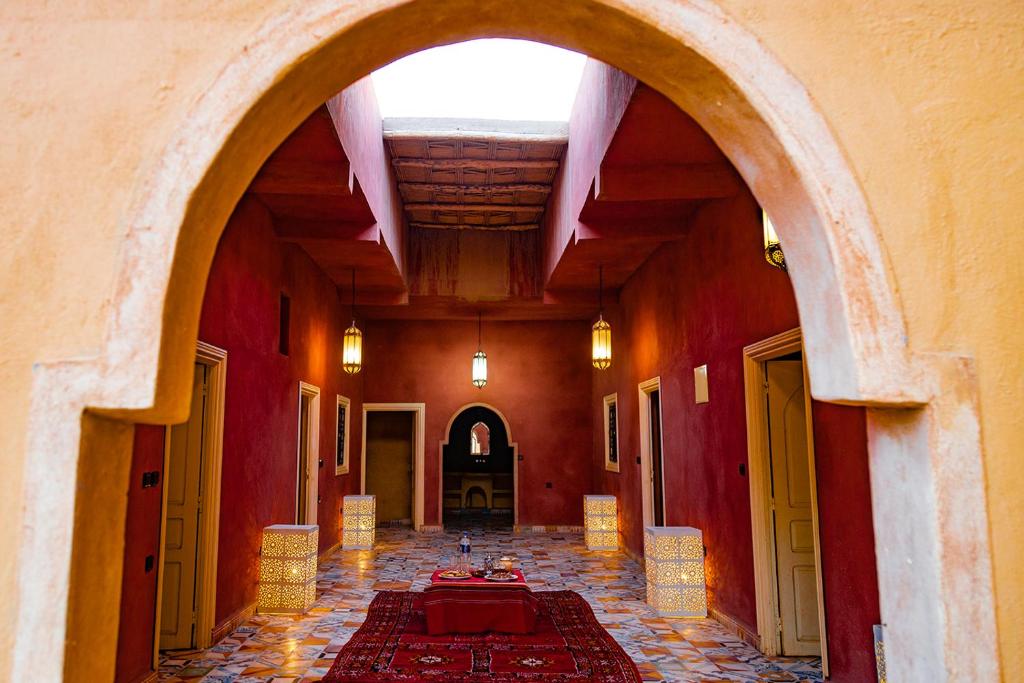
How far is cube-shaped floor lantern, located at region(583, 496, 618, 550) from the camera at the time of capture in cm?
934

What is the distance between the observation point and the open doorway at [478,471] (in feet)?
46.0

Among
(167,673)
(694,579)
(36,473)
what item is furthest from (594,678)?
(36,473)

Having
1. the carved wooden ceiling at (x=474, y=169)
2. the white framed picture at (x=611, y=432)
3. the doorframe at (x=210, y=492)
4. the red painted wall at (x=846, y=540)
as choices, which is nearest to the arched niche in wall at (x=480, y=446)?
the white framed picture at (x=611, y=432)

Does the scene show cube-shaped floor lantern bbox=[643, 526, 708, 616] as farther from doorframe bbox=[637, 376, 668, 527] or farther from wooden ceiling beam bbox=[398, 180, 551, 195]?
wooden ceiling beam bbox=[398, 180, 551, 195]

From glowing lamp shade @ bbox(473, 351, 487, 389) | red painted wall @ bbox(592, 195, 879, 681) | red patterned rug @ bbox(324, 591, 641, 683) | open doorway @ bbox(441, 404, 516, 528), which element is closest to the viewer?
red painted wall @ bbox(592, 195, 879, 681)

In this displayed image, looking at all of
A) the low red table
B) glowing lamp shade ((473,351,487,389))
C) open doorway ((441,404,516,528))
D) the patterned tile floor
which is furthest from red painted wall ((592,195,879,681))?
open doorway ((441,404,516,528))

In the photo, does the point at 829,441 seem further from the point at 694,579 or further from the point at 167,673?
the point at 167,673

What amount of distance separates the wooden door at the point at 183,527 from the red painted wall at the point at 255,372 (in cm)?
25

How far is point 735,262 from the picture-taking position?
517cm

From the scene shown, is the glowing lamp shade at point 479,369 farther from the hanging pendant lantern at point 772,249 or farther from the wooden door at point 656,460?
the hanging pendant lantern at point 772,249

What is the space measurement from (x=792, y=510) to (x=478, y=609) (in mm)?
2390

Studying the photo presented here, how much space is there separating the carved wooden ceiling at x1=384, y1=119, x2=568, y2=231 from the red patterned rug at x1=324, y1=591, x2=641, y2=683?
4499mm

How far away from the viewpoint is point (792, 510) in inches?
191

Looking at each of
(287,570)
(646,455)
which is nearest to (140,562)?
(287,570)
